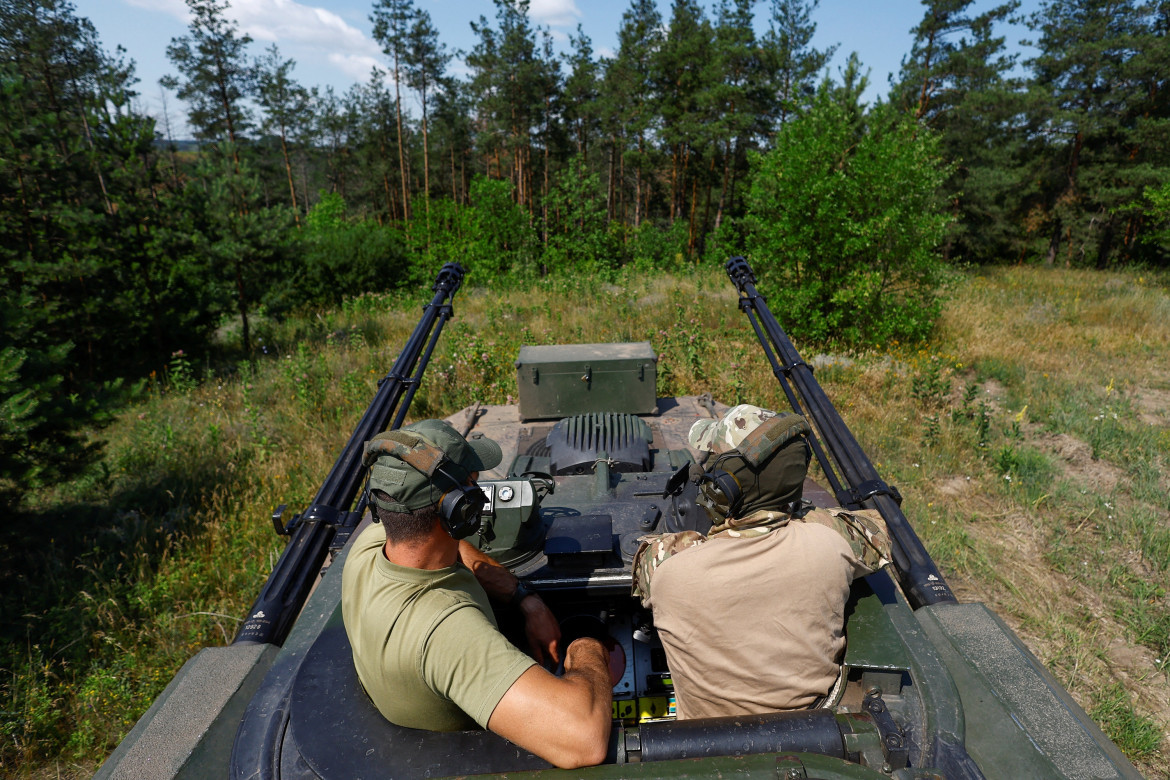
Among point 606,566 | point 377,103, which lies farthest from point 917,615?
point 377,103

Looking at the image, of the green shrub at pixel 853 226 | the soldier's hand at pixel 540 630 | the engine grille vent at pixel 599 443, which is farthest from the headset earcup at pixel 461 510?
the green shrub at pixel 853 226

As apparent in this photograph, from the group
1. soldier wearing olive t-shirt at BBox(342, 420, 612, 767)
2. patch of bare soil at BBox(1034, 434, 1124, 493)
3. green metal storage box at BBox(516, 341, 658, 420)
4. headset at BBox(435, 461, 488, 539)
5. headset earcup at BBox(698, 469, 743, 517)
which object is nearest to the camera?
soldier wearing olive t-shirt at BBox(342, 420, 612, 767)

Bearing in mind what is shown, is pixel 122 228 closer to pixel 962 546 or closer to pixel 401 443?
pixel 401 443

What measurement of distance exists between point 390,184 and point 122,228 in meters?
26.6

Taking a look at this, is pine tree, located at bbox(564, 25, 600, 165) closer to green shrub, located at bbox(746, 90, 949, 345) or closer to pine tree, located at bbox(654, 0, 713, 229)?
pine tree, located at bbox(654, 0, 713, 229)

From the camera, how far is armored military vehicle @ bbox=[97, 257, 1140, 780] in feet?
4.82

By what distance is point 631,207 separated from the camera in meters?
38.7

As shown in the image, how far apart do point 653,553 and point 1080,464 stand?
21.7 feet

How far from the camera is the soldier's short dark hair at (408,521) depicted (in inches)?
62.6

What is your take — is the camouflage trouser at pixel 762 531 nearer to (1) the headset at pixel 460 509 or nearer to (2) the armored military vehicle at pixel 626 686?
(2) the armored military vehicle at pixel 626 686

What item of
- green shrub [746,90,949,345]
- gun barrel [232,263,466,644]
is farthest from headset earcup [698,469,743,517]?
green shrub [746,90,949,345]

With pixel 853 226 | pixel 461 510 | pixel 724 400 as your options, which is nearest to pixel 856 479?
pixel 461 510

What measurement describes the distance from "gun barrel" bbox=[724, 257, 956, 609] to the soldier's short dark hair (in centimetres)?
169

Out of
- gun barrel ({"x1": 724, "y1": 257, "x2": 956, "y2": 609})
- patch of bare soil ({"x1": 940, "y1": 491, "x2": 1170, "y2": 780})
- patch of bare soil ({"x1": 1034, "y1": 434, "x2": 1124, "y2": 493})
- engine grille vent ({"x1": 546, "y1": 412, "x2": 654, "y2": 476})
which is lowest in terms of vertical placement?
patch of bare soil ({"x1": 940, "y1": 491, "x2": 1170, "y2": 780})
